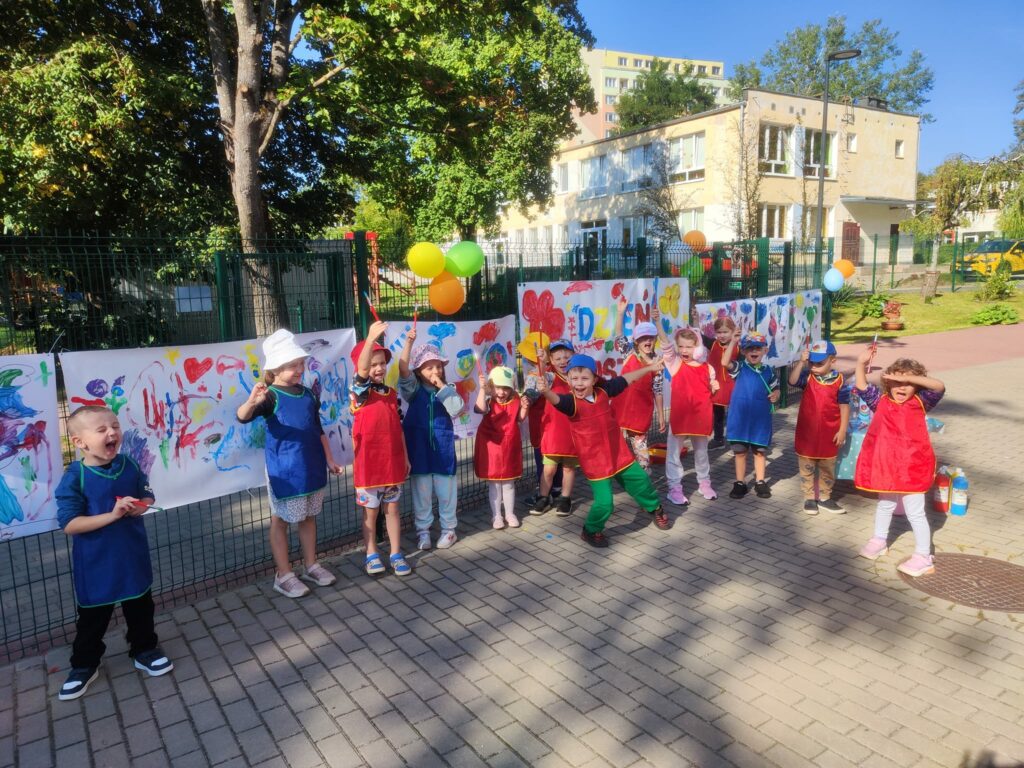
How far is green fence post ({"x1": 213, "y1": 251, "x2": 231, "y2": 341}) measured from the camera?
4.57 meters

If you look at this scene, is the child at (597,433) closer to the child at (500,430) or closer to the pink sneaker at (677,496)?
the child at (500,430)

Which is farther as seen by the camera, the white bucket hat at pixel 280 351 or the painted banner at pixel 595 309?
the painted banner at pixel 595 309

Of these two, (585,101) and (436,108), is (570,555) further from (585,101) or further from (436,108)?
(585,101)

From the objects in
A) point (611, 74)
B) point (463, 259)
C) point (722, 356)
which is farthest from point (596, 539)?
point (611, 74)

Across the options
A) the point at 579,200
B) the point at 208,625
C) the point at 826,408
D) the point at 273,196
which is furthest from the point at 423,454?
the point at 579,200

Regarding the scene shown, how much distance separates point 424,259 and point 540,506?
2594mm

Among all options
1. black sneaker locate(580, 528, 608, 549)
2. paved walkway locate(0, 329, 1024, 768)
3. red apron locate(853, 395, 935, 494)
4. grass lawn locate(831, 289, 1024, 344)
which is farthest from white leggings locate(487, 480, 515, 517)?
grass lawn locate(831, 289, 1024, 344)

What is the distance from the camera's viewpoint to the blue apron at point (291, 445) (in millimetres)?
Result: 4434

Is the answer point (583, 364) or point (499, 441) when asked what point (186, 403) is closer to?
point (499, 441)

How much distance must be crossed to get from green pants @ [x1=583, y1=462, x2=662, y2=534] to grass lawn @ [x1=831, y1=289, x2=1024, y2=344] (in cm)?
1471

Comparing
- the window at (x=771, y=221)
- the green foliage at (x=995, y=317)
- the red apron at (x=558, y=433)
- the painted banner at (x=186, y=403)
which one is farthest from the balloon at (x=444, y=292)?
the window at (x=771, y=221)

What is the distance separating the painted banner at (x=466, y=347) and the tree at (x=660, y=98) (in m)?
51.6

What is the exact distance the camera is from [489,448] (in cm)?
567

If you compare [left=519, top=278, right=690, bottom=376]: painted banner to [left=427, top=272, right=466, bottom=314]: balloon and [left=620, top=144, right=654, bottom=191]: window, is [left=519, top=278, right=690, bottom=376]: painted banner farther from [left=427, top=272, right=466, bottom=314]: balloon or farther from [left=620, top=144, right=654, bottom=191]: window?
[left=620, top=144, right=654, bottom=191]: window
